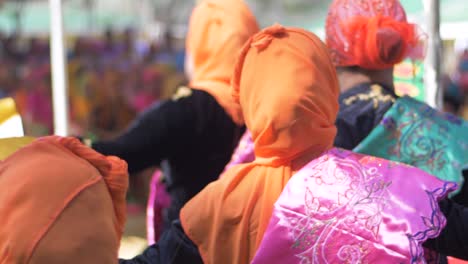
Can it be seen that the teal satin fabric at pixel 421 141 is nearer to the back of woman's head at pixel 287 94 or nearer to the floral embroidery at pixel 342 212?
the back of woman's head at pixel 287 94

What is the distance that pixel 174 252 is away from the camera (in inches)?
61.7

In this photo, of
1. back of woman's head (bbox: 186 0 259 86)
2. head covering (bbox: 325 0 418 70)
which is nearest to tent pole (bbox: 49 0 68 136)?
back of woman's head (bbox: 186 0 259 86)

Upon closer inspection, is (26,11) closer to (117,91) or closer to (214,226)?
(117,91)

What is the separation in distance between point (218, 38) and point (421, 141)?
0.94m

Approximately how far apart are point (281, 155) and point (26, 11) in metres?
6.03

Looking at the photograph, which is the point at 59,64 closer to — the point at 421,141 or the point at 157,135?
the point at 157,135

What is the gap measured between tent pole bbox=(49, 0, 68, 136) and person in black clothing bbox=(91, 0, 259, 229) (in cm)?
73

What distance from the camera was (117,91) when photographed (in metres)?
5.82

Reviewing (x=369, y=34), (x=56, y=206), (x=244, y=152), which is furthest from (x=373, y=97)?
(x=56, y=206)

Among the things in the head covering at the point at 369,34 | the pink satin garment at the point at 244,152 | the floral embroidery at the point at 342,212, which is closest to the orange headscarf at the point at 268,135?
the floral embroidery at the point at 342,212

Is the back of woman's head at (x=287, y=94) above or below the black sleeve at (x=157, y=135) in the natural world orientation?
above

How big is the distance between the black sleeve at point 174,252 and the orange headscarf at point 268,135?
0.02 m

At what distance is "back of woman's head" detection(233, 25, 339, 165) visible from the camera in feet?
5.22

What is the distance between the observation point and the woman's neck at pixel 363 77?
88.9 inches
